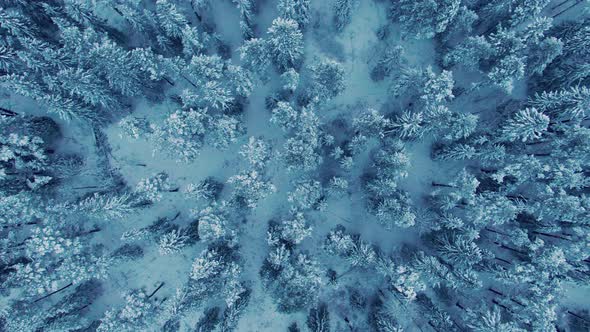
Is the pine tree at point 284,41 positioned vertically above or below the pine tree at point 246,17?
below

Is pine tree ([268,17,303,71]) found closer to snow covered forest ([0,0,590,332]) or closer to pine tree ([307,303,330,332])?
snow covered forest ([0,0,590,332])

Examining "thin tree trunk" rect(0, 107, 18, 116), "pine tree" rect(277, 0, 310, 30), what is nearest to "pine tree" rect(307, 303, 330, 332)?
"pine tree" rect(277, 0, 310, 30)

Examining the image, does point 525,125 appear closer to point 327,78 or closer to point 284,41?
point 327,78

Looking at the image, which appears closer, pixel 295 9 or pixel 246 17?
pixel 295 9

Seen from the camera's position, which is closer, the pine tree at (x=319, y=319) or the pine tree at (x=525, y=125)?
the pine tree at (x=525, y=125)

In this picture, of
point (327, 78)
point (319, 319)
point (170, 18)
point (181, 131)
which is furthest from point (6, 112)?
point (319, 319)

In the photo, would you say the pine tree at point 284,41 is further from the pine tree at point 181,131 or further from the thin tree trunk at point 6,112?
the thin tree trunk at point 6,112

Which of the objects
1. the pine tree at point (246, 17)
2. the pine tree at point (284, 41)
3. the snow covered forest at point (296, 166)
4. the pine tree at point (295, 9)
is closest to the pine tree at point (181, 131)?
the snow covered forest at point (296, 166)

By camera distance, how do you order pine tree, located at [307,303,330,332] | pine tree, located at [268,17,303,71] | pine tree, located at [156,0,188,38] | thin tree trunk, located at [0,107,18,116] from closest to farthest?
pine tree, located at [268,17,303,71], pine tree, located at [156,0,188,38], pine tree, located at [307,303,330,332], thin tree trunk, located at [0,107,18,116]

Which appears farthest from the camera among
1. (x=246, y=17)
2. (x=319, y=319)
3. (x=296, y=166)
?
(x=246, y=17)
